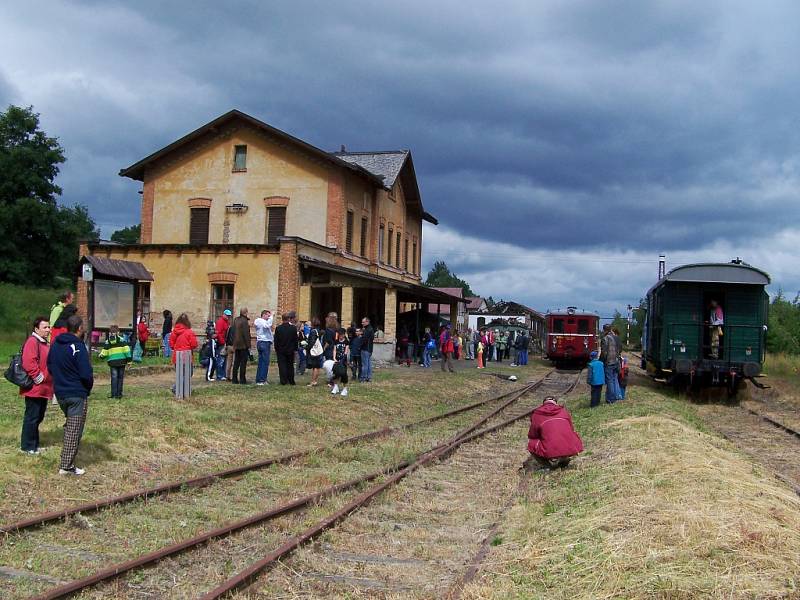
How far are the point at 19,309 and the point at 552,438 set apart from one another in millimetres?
35937

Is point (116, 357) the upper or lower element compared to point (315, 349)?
lower

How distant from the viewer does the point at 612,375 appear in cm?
1717

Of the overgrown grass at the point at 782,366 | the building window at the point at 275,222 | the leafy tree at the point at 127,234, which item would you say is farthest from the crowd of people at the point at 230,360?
the leafy tree at the point at 127,234

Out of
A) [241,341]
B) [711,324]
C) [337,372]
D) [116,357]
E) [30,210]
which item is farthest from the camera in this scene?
[30,210]

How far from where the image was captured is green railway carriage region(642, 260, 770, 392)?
19.3 m

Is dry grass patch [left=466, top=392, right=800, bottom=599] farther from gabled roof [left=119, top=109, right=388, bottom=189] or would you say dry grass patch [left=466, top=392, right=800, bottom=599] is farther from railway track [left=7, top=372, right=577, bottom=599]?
gabled roof [left=119, top=109, right=388, bottom=189]

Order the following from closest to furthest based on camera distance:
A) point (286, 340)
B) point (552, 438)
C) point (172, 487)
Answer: point (172, 487) → point (552, 438) → point (286, 340)

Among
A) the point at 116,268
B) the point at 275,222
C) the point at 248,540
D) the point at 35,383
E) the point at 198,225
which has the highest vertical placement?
the point at 275,222

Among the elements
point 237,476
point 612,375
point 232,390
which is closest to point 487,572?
point 237,476

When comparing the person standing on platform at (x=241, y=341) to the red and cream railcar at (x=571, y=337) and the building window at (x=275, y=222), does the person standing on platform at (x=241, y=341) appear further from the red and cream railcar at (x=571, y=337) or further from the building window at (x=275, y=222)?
the red and cream railcar at (x=571, y=337)

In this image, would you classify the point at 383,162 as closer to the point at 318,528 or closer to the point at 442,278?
the point at 318,528

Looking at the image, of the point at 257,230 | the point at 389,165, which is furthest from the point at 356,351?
the point at 389,165

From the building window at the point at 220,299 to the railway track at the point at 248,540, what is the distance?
1900 centimetres

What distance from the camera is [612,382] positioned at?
17.3 m
